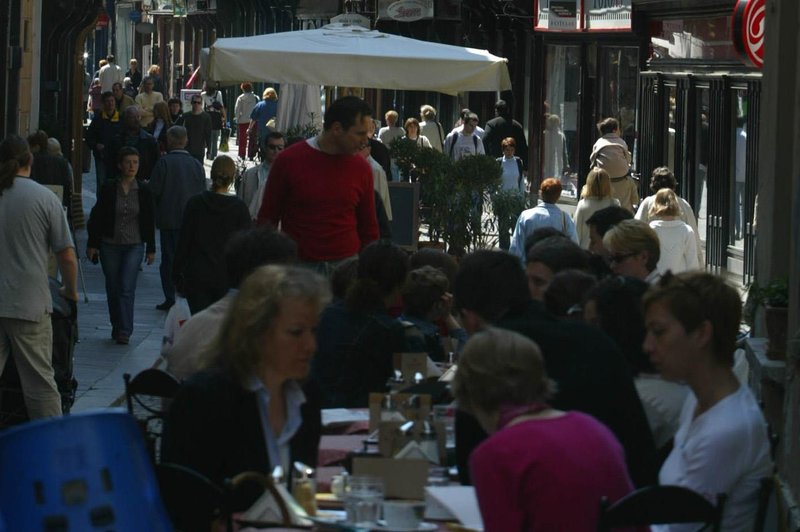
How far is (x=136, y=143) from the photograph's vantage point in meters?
20.7

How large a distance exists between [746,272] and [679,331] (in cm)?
1360

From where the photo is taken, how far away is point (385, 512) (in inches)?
200

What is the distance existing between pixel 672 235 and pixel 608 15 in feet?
45.5

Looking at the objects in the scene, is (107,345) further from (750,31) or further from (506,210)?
(750,31)

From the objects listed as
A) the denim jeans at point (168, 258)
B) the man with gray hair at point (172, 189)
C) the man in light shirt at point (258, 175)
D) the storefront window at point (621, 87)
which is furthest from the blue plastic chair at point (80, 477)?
the storefront window at point (621, 87)

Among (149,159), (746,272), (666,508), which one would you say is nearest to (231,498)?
(666,508)

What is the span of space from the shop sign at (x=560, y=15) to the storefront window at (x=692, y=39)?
4.00m

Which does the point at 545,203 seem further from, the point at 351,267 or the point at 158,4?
the point at 158,4

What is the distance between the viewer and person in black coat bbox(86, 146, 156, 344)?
14.0 m

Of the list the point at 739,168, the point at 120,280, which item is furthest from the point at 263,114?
the point at 120,280

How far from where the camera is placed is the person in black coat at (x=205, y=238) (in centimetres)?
1208

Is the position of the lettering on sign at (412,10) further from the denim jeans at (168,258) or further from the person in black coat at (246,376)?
the person in black coat at (246,376)

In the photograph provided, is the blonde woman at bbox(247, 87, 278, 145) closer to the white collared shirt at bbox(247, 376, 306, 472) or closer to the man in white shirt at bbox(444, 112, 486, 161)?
the man in white shirt at bbox(444, 112, 486, 161)

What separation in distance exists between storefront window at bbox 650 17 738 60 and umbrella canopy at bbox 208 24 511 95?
15.3ft
